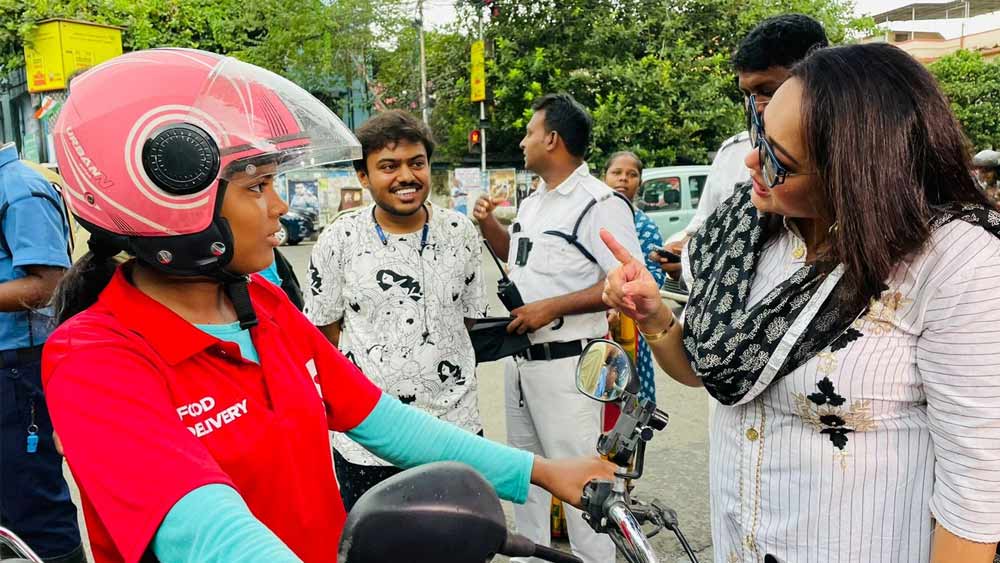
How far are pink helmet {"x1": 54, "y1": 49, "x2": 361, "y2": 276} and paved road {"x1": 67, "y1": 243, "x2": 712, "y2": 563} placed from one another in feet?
9.26

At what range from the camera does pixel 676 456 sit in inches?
185

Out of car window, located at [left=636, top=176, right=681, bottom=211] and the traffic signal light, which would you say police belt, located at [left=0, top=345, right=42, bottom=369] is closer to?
car window, located at [left=636, top=176, right=681, bottom=211]

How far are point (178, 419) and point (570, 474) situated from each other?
76cm

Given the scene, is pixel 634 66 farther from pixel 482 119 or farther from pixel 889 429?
pixel 889 429

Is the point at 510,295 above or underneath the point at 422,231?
underneath

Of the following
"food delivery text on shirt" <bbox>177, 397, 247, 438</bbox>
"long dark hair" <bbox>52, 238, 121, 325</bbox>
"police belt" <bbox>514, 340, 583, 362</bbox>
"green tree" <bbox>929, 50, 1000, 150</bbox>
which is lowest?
"police belt" <bbox>514, 340, 583, 362</bbox>

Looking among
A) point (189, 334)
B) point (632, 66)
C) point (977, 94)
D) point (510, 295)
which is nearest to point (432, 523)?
point (189, 334)

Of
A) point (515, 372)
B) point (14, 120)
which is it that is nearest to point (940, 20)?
point (14, 120)

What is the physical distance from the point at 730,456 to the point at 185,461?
3.67 ft

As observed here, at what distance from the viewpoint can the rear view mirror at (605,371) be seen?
1.32 meters

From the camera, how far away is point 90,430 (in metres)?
1.09

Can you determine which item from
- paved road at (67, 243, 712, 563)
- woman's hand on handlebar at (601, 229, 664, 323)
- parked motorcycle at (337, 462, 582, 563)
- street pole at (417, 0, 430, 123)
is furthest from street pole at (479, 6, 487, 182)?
parked motorcycle at (337, 462, 582, 563)

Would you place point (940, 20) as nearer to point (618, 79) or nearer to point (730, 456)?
point (618, 79)

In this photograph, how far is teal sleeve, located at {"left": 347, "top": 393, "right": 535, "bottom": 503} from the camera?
1.55 meters
